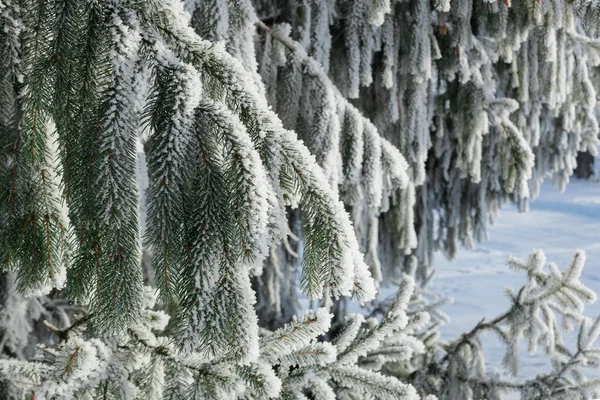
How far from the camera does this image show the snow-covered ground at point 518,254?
3.68 m

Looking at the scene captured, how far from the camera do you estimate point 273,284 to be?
3.14 meters

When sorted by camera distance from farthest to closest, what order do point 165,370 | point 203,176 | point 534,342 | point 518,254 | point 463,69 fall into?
point 518,254 → point 534,342 → point 463,69 → point 165,370 → point 203,176

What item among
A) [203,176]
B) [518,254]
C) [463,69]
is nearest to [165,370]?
[203,176]

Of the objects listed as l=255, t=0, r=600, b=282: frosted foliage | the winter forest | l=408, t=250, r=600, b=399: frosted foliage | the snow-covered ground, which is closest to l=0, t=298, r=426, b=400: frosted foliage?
the winter forest

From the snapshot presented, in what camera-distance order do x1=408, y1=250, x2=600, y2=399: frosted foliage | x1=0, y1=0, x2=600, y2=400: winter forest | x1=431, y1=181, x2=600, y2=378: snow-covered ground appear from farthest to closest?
x1=431, y1=181, x2=600, y2=378: snow-covered ground < x1=408, y1=250, x2=600, y2=399: frosted foliage < x1=0, y1=0, x2=600, y2=400: winter forest

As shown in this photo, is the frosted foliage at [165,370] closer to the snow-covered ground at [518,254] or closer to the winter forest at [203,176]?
the winter forest at [203,176]

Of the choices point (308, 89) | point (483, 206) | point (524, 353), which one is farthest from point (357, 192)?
point (524, 353)

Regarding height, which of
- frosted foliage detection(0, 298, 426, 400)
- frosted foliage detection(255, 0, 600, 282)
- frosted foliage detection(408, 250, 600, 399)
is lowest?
frosted foliage detection(408, 250, 600, 399)

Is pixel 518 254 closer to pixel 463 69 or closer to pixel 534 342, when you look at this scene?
pixel 534 342

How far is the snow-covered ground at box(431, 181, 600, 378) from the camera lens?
12.1ft

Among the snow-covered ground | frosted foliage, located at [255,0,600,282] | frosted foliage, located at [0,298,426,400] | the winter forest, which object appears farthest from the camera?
the snow-covered ground

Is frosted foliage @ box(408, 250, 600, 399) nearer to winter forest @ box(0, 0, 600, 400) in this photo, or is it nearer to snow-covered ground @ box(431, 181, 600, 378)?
winter forest @ box(0, 0, 600, 400)

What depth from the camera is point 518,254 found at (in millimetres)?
4262

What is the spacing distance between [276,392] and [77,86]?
74 centimetres
